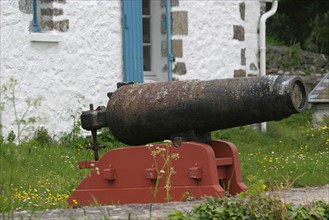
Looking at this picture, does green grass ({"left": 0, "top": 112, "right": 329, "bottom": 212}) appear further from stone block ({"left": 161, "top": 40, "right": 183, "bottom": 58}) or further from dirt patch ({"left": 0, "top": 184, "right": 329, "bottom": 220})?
stone block ({"left": 161, "top": 40, "right": 183, "bottom": 58})

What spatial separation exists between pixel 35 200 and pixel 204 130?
1650 millimetres

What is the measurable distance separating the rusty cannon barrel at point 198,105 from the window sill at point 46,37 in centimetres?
422

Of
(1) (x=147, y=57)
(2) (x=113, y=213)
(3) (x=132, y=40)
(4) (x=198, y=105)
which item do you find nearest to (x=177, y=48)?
(1) (x=147, y=57)

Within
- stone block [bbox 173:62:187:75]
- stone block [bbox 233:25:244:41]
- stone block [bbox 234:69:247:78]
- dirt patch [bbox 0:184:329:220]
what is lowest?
dirt patch [bbox 0:184:329:220]

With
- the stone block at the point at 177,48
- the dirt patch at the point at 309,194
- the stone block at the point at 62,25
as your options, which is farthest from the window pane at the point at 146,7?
the dirt patch at the point at 309,194

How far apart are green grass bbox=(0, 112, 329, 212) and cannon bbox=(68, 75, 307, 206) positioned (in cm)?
39

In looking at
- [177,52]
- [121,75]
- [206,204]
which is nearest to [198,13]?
[177,52]

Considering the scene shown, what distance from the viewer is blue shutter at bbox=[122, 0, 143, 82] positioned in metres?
12.9

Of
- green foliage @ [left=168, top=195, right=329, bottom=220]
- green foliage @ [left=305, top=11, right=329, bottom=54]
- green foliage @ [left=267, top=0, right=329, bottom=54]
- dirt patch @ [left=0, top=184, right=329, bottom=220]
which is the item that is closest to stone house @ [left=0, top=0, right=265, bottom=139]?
dirt patch @ [left=0, top=184, right=329, bottom=220]

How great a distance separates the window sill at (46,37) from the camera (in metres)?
11.8

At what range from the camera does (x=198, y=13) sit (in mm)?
13930

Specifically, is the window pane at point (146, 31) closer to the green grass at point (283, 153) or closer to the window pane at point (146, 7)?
the window pane at point (146, 7)

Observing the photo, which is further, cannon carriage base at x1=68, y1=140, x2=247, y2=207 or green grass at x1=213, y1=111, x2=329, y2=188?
green grass at x1=213, y1=111, x2=329, y2=188

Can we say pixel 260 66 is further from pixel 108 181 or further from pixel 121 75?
pixel 108 181
